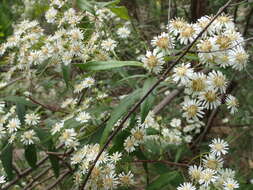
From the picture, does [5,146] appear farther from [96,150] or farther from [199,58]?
[199,58]

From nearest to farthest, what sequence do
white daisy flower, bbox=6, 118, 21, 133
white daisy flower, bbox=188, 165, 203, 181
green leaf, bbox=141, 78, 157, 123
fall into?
green leaf, bbox=141, 78, 157, 123 → white daisy flower, bbox=188, 165, 203, 181 → white daisy flower, bbox=6, 118, 21, 133

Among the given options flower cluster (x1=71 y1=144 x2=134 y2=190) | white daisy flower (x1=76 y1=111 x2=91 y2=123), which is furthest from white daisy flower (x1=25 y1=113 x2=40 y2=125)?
flower cluster (x1=71 y1=144 x2=134 y2=190)

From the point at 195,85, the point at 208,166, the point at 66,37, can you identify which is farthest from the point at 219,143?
the point at 66,37

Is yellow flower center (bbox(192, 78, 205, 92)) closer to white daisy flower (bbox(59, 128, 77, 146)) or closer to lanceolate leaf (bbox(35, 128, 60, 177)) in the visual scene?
white daisy flower (bbox(59, 128, 77, 146))

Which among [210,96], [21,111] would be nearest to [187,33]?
[210,96]

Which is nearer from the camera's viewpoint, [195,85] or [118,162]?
[195,85]

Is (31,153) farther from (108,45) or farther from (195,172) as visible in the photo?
(195,172)

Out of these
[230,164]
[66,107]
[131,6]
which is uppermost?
[131,6]

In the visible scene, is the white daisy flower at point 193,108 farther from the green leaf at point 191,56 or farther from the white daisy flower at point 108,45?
the white daisy flower at point 108,45

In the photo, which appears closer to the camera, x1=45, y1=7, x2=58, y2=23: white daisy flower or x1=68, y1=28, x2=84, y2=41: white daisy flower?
x1=68, y1=28, x2=84, y2=41: white daisy flower

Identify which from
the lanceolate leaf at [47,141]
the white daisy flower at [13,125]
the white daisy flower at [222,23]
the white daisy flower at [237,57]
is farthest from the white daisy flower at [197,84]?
the white daisy flower at [13,125]
